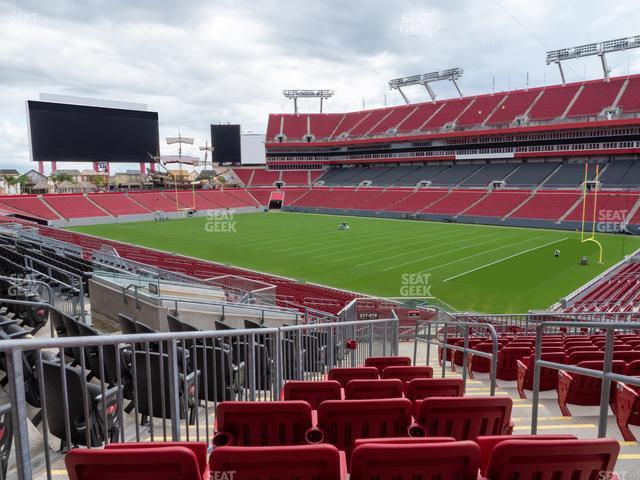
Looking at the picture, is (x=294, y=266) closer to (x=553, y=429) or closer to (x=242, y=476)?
(x=553, y=429)

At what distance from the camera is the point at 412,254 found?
3186cm

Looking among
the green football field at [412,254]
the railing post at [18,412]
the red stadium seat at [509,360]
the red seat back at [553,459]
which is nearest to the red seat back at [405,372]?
the red seat back at [553,459]

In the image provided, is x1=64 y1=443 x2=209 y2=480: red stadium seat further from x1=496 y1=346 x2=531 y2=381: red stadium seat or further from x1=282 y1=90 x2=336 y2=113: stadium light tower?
x1=282 y1=90 x2=336 y2=113: stadium light tower

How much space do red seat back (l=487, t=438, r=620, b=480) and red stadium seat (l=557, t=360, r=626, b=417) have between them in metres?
3.69

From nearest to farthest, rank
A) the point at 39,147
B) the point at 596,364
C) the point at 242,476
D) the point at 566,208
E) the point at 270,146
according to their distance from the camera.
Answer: the point at 242,476 → the point at 596,364 → the point at 566,208 → the point at 39,147 → the point at 270,146

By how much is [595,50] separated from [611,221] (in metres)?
33.2

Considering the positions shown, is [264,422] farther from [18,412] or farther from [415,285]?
[415,285]

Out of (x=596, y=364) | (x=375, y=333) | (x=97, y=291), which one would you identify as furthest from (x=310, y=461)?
(x=97, y=291)

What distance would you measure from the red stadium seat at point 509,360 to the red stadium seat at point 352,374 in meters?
3.94

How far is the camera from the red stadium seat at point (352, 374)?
498 cm

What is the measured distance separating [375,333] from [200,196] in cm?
6155

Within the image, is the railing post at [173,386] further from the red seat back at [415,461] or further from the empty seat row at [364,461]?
the red seat back at [415,461]

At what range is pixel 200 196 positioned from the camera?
2751 inches

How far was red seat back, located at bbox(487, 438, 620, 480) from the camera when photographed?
2.30 metres
